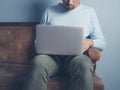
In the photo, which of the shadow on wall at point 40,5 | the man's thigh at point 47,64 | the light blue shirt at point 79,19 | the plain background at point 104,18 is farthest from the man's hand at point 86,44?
the shadow on wall at point 40,5

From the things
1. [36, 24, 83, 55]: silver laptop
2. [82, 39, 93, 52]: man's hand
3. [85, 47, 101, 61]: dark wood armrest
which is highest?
[36, 24, 83, 55]: silver laptop

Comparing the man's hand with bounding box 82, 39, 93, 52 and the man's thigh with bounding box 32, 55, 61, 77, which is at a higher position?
the man's hand with bounding box 82, 39, 93, 52

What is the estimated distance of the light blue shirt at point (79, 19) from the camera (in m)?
2.16

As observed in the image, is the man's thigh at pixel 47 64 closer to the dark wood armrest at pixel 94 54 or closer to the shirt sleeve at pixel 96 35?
the dark wood armrest at pixel 94 54

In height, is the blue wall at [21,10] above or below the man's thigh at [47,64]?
above

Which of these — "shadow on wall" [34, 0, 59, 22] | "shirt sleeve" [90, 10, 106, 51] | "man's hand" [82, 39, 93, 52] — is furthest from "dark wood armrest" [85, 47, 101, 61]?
"shadow on wall" [34, 0, 59, 22]

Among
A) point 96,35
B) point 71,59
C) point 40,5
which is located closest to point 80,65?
point 71,59

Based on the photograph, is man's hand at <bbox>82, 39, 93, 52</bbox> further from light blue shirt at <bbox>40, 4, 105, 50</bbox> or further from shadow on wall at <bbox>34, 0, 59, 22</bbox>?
shadow on wall at <bbox>34, 0, 59, 22</bbox>

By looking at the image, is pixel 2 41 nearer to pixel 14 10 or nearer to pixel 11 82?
pixel 14 10

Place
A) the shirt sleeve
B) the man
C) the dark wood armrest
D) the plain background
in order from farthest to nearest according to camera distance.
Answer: the plain background, the shirt sleeve, the dark wood armrest, the man

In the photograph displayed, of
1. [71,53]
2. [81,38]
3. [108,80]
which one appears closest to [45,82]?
[71,53]

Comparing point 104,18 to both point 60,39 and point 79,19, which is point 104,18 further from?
point 60,39

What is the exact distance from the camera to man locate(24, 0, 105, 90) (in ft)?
5.64

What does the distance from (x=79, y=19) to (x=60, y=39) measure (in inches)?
18.8
